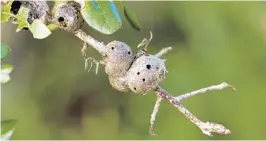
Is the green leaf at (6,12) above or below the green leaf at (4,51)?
above

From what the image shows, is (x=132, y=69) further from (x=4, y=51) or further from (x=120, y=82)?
(x=4, y=51)

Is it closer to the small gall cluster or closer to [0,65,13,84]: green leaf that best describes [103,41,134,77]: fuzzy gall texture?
the small gall cluster

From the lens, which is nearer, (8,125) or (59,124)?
(8,125)

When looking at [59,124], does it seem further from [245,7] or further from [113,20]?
[113,20]

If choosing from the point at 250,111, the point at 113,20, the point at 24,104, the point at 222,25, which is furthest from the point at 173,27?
the point at 113,20

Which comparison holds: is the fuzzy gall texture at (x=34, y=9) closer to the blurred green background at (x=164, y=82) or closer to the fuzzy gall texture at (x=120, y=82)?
the fuzzy gall texture at (x=120, y=82)

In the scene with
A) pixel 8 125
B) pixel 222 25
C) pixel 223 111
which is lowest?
pixel 8 125

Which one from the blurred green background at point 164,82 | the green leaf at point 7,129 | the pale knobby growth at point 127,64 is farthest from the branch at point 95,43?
the blurred green background at point 164,82
